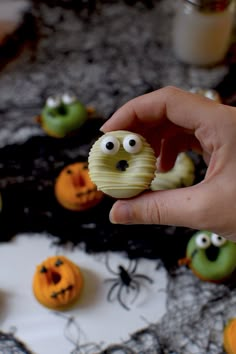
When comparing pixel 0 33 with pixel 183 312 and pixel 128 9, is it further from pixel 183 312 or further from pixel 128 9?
pixel 183 312

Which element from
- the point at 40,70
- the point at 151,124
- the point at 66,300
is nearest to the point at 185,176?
the point at 151,124

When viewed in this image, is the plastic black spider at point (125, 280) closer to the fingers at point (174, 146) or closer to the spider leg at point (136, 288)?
the spider leg at point (136, 288)

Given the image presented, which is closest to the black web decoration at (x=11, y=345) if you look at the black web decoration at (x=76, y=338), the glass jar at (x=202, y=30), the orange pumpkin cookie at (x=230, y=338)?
the black web decoration at (x=76, y=338)

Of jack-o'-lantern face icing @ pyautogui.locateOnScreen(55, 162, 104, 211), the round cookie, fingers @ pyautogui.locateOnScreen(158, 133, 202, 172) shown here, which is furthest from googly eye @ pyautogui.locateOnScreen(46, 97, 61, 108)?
fingers @ pyautogui.locateOnScreen(158, 133, 202, 172)

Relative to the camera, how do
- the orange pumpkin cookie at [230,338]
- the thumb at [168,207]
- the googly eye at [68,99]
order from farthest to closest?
1. the googly eye at [68,99]
2. the orange pumpkin cookie at [230,338]
3. the thumb at [168,207]

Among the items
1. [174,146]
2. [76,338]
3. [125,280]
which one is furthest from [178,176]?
[76,338]

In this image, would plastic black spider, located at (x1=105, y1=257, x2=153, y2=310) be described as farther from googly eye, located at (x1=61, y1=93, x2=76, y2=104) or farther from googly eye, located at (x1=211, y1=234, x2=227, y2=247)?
googly eye, located at (x1=61, y1=93, x2=76, y2=104)

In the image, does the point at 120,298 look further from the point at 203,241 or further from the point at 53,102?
the point at 53,102
